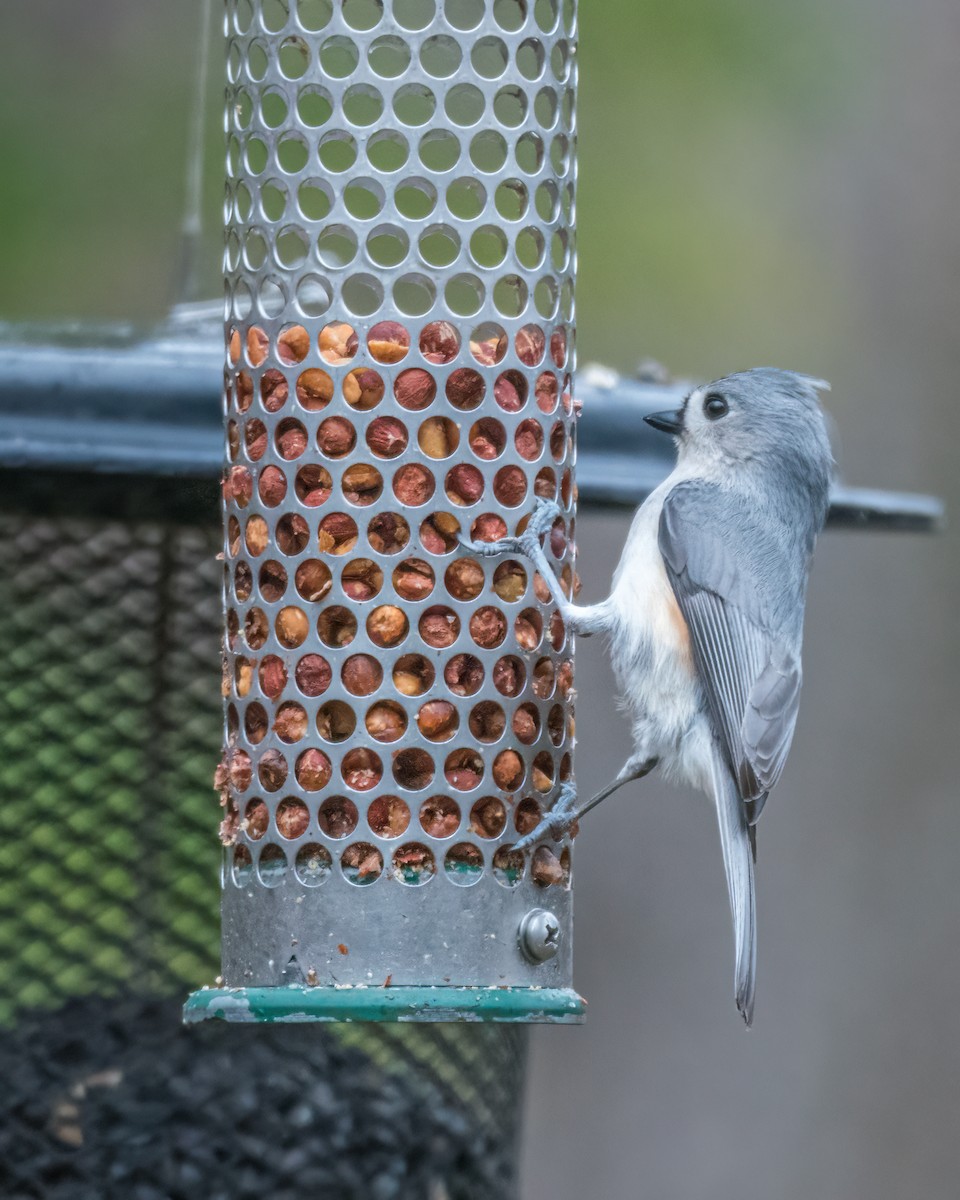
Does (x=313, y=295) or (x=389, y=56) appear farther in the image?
(x=389, y=56)

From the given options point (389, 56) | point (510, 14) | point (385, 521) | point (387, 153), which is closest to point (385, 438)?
point (385, 521)

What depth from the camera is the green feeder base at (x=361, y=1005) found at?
2.81 metres

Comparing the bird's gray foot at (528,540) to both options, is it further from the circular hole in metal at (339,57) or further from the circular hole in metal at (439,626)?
the circular hole in metal at (339,57)

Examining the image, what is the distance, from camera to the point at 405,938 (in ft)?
9.57

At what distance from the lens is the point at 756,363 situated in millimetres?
6914

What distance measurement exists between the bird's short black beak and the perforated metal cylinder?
2.09 feet

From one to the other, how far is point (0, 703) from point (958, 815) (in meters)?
4.35

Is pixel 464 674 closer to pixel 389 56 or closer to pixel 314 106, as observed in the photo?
pixel 314 106

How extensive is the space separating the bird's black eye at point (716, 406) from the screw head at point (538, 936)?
1453 millimetres

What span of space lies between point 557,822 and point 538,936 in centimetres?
19

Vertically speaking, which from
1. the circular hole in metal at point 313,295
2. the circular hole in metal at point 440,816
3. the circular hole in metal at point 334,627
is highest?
the circular hole in metal at point 313,295

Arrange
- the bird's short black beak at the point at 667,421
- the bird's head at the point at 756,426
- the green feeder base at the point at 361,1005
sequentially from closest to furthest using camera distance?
the green feeder base at the point at 361,1005, the bird's short black beak at the point at 667,421, the bird's head at the point at 756,426

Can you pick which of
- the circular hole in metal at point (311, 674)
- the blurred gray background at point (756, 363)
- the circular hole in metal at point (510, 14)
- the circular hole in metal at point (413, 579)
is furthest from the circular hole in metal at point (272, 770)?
the blurred gray background at point (756, 363)

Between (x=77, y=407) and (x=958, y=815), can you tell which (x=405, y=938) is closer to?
(x=77, y=407)
